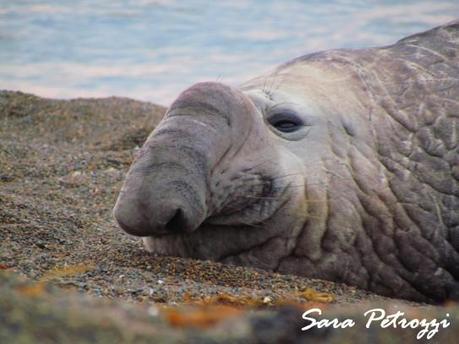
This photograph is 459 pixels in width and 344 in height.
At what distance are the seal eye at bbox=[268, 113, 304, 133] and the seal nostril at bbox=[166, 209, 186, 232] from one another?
0.92 meters

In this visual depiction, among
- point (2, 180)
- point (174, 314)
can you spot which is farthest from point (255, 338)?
point (2, 180)

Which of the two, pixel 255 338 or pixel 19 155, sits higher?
pixel 255 338

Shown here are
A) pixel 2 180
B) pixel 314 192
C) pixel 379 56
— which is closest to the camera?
pixel 314 192

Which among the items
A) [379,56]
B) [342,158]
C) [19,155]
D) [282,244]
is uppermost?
[379,56]

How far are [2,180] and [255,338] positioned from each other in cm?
661

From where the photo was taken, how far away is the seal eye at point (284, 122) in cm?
480

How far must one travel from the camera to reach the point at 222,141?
14.3 feet

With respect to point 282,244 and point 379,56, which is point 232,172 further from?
point 379,56
